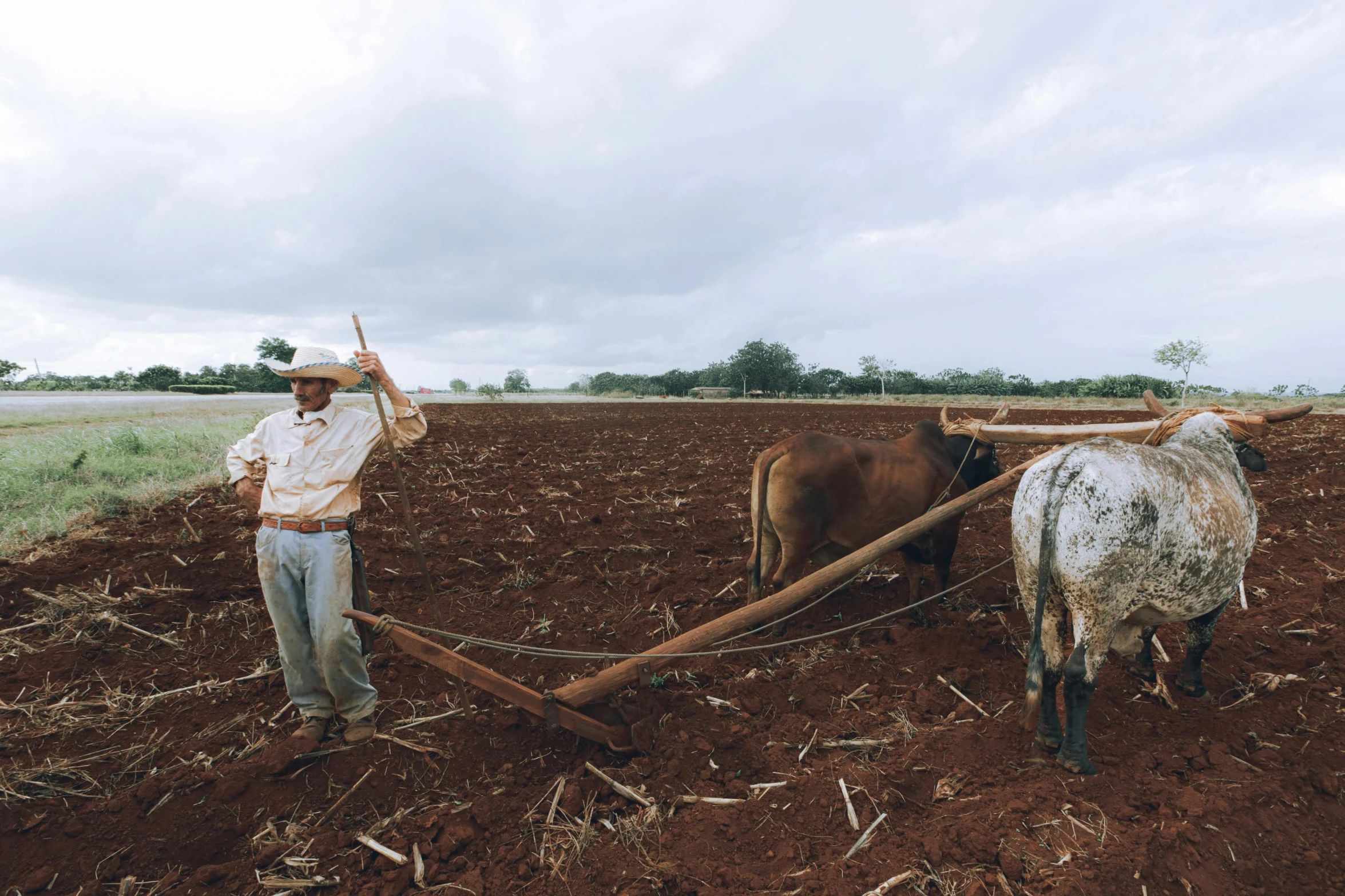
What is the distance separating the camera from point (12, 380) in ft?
193

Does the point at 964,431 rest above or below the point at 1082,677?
above

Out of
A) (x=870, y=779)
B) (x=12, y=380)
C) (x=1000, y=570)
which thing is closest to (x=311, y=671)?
(x=870, y=779)

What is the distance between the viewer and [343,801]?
315 centimetres

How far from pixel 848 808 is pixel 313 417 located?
369 cm

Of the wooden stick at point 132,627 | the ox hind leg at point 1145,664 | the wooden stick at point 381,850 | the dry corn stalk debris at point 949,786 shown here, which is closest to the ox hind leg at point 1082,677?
the dry corn stalk debris at point 949,786

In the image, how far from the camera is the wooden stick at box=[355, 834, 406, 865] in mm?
2666

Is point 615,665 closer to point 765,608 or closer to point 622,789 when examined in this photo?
point 622,789

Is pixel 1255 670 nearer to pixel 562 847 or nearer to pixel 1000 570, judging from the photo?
pixel 1000 570

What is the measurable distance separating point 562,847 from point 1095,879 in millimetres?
2215

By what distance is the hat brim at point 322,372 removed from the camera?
343 cm

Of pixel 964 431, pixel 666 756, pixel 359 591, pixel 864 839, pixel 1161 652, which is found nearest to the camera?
pixel 864 839

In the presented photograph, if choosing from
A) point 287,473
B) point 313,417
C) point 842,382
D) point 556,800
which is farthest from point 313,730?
point 842,382

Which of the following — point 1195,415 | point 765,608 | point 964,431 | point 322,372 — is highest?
point 322,372

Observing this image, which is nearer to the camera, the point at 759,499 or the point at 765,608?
the point at 765,608
